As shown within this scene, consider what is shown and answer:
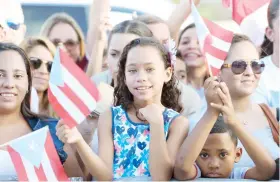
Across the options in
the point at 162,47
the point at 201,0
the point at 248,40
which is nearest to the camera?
the point at 162,47

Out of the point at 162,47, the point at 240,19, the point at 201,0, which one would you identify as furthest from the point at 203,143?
the point at 201,0

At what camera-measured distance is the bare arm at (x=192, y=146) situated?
10.8 ft

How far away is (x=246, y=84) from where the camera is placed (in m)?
3.75

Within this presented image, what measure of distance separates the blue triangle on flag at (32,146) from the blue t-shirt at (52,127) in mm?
217

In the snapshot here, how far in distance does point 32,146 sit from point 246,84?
115 cm

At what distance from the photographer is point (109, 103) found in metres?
3.93

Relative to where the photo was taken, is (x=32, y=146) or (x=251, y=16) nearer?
(x=32, y=146)

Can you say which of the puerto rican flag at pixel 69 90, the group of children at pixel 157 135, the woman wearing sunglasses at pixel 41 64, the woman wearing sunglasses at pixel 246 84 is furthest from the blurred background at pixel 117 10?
the puerto rican flag at pixel 69 90

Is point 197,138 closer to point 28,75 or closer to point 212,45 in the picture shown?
point 212,45

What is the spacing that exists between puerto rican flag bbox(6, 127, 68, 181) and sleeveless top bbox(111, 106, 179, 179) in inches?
11.0

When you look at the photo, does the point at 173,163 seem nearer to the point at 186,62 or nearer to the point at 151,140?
the point at 151,140

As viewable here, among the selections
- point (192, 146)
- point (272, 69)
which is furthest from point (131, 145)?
point (272, 69)

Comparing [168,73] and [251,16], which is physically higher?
[251,16]

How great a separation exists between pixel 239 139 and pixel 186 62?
49.8 inches
